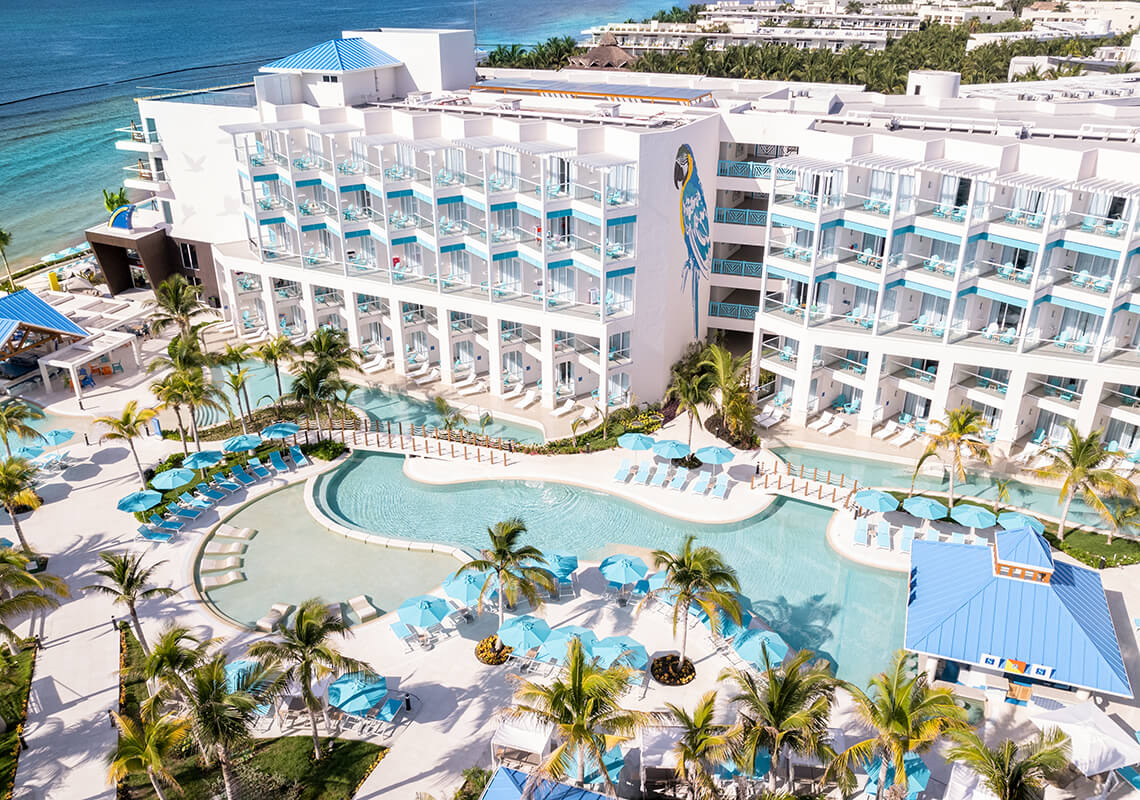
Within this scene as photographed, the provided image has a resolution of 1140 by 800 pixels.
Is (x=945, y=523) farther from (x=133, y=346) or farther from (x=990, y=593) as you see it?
(x=133, y=346)

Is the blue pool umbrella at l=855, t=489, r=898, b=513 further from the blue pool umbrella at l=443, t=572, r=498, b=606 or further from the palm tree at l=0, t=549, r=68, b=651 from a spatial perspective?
the palm tree at l=0, t=549, r=68, b=651

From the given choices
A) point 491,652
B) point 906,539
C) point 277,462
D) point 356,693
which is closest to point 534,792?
point 356,693

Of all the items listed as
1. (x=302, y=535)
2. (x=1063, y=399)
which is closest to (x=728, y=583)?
(x=302, y=535)

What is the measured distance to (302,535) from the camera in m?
36.8

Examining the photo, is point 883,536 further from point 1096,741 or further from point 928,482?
point 1096,741

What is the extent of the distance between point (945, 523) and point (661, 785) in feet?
62.5

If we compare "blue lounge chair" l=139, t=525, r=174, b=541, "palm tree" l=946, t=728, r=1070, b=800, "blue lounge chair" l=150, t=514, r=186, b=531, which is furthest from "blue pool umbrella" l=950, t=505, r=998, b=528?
"blue lounge chair" l=139, t=525, r=174, b=541

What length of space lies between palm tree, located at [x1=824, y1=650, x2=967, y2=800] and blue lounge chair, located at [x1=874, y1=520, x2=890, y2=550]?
13.2 metres

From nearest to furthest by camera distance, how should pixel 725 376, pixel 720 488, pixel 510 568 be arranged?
1. pixel 510 568
2. pixel 720 488
3. pixel 725 376

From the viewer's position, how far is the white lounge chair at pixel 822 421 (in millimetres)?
43844

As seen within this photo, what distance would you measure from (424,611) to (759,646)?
1139cm

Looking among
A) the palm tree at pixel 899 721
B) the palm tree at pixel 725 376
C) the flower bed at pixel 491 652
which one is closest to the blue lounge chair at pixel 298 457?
the flower bed at pixel 491 652

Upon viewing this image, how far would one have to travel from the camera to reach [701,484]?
1544 inches

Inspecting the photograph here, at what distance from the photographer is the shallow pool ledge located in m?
37.8
